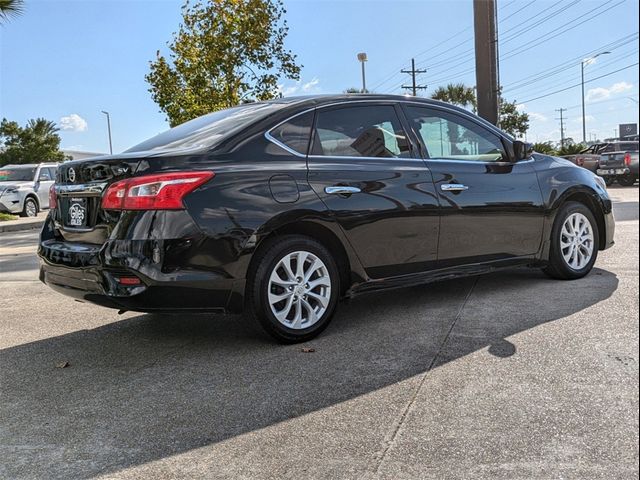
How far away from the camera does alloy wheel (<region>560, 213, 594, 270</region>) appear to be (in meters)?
5.27

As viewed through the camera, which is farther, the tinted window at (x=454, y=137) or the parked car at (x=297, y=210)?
the tinted window at (x=454, y=137)

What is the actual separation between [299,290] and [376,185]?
0.89m

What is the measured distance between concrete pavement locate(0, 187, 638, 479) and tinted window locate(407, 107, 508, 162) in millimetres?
1127

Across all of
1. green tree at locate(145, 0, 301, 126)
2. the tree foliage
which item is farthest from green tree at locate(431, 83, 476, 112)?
green tree at locate(145, 0, 301, 126)

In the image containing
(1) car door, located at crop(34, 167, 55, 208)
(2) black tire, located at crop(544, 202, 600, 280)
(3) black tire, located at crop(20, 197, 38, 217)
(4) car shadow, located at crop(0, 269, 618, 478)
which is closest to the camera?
(4) car shadow, located at crop(0, 269, 618, 478)

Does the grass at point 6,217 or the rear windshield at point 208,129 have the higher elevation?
the rear windshield at point 208,129

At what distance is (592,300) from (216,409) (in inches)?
117

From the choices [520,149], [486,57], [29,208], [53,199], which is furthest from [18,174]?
[520,149]

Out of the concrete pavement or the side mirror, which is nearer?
the concrete pavement

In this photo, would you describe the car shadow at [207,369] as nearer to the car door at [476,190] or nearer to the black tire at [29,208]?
the car door at [476,190]

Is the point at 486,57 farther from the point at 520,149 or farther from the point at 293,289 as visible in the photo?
the point at 293,289

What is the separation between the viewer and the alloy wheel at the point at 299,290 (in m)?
3.80

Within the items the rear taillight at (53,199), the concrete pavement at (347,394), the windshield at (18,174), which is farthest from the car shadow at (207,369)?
Result: the windshield at (18,174)

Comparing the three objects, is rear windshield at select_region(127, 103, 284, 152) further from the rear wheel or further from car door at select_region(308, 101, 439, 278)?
the rear wheel
